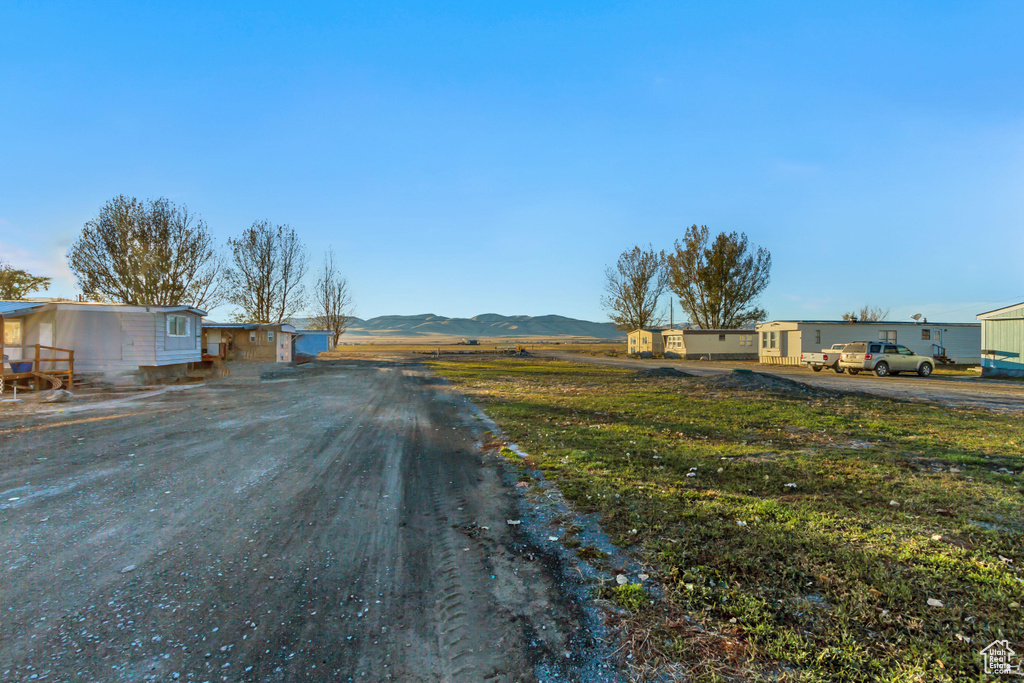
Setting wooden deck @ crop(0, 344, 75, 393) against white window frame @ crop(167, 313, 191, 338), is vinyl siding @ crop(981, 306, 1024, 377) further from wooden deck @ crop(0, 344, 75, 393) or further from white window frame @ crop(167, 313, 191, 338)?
wooden deck @ crop(0, 344, 75, 393)

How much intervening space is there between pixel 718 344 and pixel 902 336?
1385 centimetres

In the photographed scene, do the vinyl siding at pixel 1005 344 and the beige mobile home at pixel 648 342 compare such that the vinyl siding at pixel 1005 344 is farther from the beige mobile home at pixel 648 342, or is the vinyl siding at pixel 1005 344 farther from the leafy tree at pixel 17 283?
the leafy tree at pixel 17 283

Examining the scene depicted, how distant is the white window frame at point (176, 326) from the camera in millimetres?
20688

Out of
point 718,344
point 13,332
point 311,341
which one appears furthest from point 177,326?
point 718,344

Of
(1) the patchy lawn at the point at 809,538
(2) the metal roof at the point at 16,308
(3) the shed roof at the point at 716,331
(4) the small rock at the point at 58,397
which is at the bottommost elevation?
(4) the small rock at the point at 58,397

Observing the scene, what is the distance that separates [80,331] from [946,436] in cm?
2739

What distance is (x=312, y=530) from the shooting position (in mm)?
4508

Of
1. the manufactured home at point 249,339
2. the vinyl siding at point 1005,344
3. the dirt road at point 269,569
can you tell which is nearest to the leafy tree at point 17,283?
the manufactured home at point 249,339

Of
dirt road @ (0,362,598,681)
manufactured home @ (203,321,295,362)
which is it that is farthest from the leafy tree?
dirt road @ (0,362,598,681)

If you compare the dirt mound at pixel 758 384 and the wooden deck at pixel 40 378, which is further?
the wooden deck at pixel 40 378

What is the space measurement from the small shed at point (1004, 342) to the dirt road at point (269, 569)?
29630 millimetres

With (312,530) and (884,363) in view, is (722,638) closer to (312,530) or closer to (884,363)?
(312,530)

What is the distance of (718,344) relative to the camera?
44031 millimetres

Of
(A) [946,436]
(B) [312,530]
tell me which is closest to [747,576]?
(B) [312,530]
